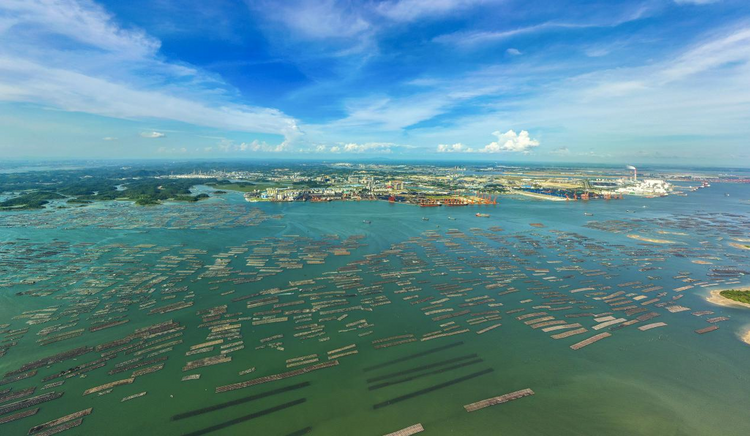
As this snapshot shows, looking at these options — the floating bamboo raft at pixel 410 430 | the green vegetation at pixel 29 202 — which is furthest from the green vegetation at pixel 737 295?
the green vegetation at pixel 29 202

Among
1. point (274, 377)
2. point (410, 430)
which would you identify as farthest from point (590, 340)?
point (274, 377)

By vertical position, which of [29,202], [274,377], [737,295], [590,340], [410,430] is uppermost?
[29,202]

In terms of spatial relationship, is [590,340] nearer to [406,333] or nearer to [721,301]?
[406,333]

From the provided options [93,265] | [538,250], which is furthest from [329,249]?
[538,250]

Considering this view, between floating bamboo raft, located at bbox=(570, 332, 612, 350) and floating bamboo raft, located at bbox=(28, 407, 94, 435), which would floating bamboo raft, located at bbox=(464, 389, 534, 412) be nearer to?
floating bamboo raft, located at bbox=(570, 332, 612, 350)

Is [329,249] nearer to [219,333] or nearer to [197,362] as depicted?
[219,333]

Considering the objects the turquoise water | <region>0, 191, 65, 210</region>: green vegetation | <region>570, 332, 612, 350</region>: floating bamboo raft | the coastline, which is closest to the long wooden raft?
the turquoise water

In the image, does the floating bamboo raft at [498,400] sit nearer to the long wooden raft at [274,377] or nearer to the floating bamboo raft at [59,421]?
the long wooden raft at [274,377]
